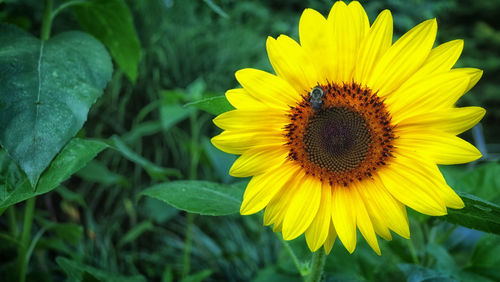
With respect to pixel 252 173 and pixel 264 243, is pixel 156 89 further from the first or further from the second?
pixel 252 173

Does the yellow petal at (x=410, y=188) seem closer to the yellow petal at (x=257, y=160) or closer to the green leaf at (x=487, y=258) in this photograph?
the yellow petal at (x=257, y=160)

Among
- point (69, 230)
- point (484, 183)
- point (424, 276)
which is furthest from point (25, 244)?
point (484, 183)

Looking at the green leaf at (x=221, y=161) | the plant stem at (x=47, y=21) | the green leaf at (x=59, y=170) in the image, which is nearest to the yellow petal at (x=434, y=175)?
the green leaf at (x=59, y=170)

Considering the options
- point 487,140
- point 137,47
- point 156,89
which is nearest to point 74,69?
point 137,47

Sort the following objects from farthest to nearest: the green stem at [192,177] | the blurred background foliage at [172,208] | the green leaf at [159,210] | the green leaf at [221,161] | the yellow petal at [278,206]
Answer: the green leaf at [159,210], the green leaf at [221,161], the green stem at [192,177], the blurred background foliage at [172,208], the yellow petal at [278,206]

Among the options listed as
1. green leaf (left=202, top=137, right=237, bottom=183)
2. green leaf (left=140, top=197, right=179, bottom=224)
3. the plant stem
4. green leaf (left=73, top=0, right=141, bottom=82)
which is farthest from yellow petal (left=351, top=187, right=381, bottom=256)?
green leaf (left=140, top=197, right=179, bottom=224)
